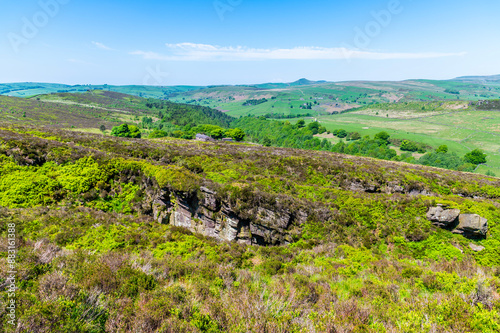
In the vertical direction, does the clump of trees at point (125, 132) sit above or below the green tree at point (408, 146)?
above

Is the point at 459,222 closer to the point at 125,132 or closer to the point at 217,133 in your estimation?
the point at 217,133

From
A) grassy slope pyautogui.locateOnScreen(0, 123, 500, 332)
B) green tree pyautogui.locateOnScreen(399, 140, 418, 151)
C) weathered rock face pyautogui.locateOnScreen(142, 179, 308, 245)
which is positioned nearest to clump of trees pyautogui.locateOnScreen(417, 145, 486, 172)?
green tree pyautogui.locateOnScreen(399, 140, 418, 151)

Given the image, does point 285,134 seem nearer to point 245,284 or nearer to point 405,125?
point 405,125

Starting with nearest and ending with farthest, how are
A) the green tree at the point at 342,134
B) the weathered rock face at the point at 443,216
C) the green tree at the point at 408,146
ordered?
the weathered rock face at the point at 443,216
the green tree at the point at 408,146
the green tree at the point at 342,134

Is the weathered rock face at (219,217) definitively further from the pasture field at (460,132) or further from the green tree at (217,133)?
the pasture field at (460,132)

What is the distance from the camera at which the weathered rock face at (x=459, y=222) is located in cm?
1451

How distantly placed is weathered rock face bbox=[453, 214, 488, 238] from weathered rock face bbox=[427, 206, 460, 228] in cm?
36

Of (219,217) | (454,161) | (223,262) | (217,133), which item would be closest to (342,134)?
(454,161)

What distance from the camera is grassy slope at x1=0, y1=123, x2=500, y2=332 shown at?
19.9 ft

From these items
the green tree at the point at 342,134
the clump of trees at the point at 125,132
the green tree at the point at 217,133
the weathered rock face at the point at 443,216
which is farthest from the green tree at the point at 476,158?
the clump of trees at the point at 125,132

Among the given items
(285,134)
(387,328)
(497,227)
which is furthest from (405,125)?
(387,328)

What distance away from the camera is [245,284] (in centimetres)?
854

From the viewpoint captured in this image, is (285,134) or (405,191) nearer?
(405,191)

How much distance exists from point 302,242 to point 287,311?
952 centimetres
